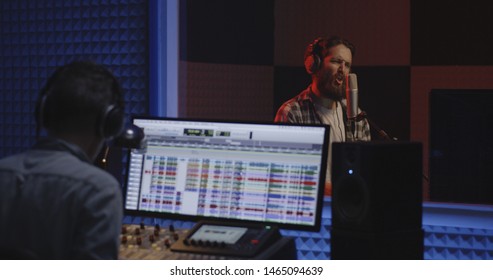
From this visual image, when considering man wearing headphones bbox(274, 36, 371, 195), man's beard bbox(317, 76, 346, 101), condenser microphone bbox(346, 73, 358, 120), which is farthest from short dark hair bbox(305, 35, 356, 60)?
condenser microphone bbox(346, 73, 358, 120)

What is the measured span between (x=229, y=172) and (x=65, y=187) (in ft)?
2.97

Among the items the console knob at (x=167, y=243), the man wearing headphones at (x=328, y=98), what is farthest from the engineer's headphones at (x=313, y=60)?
the console knob at (x=167, y=243)

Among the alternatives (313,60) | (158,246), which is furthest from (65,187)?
(313,60)

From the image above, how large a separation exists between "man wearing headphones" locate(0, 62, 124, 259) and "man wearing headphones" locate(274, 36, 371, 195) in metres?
2.39

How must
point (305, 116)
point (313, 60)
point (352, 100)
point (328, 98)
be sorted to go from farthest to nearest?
point (313, 60)
point (328, 98)
point (305, 116)
point (352, 100)

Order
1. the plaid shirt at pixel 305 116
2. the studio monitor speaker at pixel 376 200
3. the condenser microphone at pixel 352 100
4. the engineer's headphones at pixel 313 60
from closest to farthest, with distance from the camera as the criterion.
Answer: the studio monitor speaker at pixel 376 200, the condenser microphone at pixel 352 100, the plaid shirt at pixel 305 116, the engineer's headphones at pixel 313 60

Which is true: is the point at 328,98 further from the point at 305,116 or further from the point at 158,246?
the point at 158,246

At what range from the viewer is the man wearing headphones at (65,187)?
5.59 feet

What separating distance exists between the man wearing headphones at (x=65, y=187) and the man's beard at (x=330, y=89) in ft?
9.18

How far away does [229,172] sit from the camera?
2553 millimetres

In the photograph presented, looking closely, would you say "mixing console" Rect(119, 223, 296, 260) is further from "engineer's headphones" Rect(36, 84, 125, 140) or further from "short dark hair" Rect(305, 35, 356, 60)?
"short dark hair" Rect(305, 35, 356, 60)

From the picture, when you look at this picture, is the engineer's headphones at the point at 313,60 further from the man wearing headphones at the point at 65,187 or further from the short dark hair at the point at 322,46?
the man wearing headphones at the point at 65,187

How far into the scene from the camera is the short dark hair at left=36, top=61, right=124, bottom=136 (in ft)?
5.97
